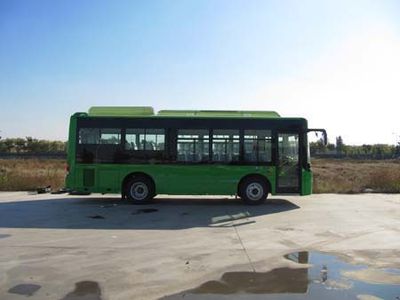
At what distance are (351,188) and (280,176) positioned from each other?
23.5ft

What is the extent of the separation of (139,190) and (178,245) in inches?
304

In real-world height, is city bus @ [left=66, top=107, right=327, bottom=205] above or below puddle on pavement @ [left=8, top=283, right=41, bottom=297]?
above

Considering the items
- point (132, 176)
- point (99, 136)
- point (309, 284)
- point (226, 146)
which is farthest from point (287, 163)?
point (309, 284)

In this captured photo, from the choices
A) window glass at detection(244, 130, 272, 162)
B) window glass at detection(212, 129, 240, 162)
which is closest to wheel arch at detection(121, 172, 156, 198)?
window glass at detection(212, 129, 240, 162)

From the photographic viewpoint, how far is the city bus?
18203 millimetres

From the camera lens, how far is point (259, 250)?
34.1 ft

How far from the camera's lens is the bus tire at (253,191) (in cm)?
1820

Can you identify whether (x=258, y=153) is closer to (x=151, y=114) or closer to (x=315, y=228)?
(x=151, y=114)

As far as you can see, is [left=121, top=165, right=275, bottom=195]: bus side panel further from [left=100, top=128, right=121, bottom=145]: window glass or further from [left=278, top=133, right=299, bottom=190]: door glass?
[left=100, top=128, right=121, bottom=145]: window glass

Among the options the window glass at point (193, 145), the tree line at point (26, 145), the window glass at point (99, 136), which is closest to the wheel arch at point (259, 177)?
the window glass at point (193, 145)

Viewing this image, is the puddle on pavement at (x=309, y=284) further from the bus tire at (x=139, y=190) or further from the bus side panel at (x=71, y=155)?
the bus side panel at (x=71, y=155)

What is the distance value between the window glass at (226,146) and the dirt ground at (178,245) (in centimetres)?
159

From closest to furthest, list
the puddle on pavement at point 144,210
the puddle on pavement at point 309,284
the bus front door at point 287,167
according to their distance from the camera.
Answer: the puddle on pavement at point 309,284 → the puddle on pavement at point 144,210 → the bus front door at point 287,167

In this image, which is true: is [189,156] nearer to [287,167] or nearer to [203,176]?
[203,176]
